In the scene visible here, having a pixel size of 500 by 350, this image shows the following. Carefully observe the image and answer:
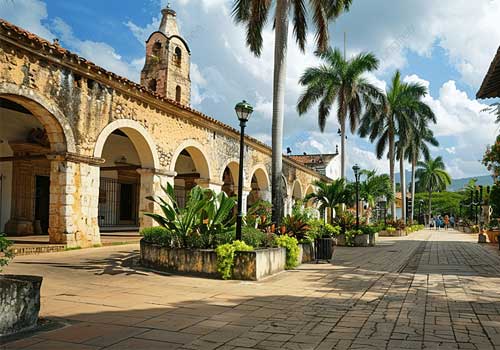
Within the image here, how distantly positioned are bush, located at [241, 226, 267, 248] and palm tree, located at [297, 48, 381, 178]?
1473 centimetres

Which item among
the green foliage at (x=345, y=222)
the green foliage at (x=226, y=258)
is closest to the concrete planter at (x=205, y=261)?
the green foliage at (x=226, y=258)

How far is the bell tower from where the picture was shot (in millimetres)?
26281

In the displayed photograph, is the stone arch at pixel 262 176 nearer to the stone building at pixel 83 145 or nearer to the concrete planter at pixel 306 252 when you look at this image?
the stone building at pixel 83 145

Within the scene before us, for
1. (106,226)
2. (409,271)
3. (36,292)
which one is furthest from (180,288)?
(106,226)

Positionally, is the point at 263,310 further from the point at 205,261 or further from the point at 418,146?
the point at 418,146

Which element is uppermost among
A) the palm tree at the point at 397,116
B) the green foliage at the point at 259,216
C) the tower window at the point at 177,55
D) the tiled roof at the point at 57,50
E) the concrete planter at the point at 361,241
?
the tower window at the point at 177,55

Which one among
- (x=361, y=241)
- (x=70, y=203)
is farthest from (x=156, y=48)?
(x=70, y=203)

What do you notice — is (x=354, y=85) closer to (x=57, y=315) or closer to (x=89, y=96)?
(x=89, y=96)

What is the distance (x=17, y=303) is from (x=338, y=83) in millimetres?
22493

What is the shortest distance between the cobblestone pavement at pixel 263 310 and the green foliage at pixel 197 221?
1012 mm

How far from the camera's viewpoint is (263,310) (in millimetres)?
5684

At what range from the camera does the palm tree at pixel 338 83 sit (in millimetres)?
24125

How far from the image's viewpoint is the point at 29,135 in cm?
1508

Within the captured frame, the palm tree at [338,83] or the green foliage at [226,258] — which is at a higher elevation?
the palm tree at [338,83]
